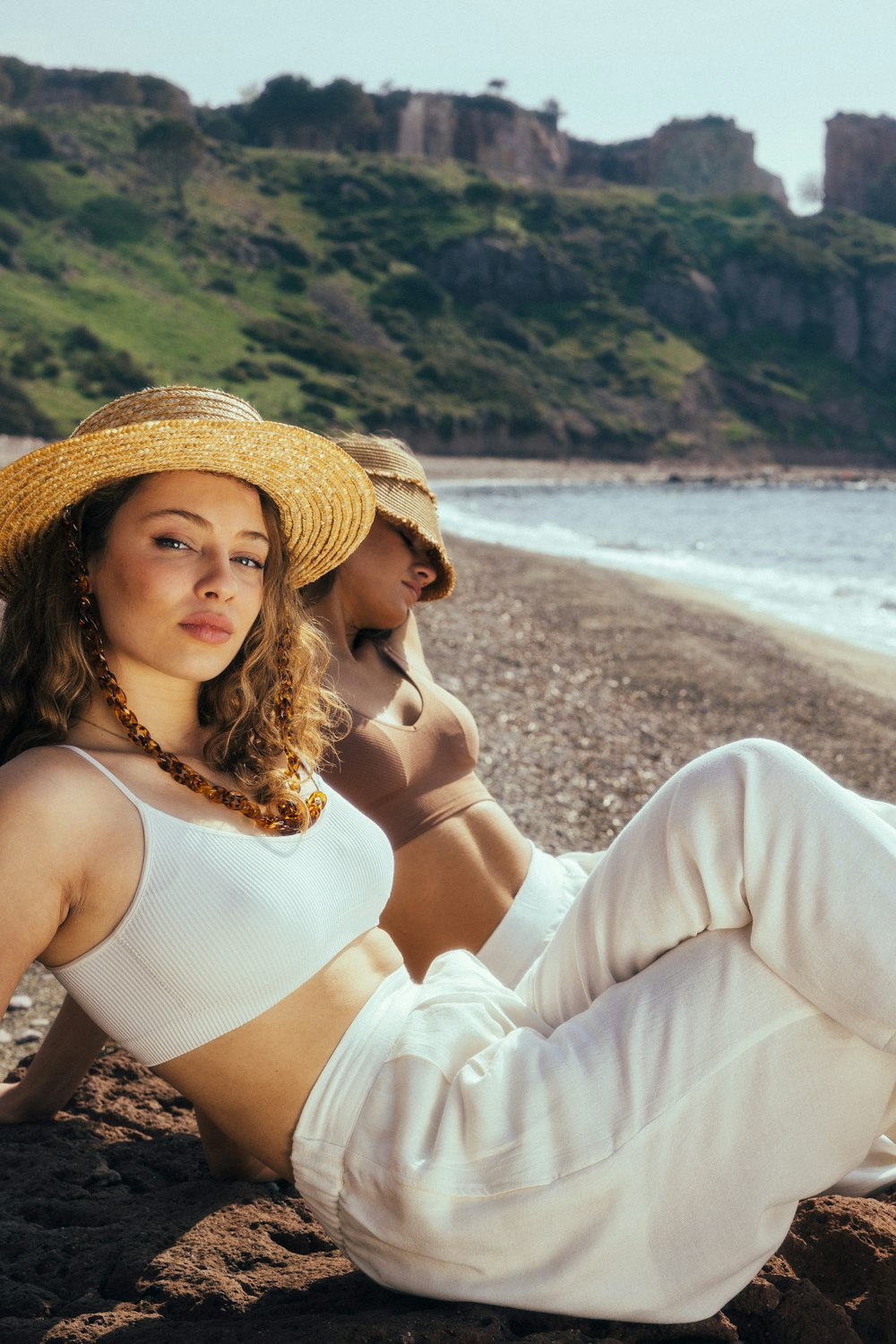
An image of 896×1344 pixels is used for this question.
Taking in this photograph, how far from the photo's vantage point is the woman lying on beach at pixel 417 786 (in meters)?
2.89

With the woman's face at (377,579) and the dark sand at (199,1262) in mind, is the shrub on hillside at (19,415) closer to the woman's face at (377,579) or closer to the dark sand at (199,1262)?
the dark sand at (199,1262)

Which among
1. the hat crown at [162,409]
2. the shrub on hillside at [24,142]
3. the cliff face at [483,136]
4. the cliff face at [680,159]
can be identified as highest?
the cliff face at [680,159]

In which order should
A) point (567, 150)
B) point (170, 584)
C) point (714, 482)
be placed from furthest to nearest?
point (567, 150) → point (714, 482) → point (170, 584)

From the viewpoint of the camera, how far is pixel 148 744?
205 centimetres

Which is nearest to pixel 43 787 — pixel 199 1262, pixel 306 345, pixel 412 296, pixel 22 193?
pixel 199 1262

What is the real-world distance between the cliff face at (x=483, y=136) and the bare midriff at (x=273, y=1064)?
128007 millimetres

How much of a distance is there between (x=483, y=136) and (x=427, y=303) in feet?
192

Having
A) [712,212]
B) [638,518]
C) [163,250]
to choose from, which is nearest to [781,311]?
[712,212]

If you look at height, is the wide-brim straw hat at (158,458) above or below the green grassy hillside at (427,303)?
below

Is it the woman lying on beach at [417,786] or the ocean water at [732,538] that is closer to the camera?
the woman lying on beach at [417,786]

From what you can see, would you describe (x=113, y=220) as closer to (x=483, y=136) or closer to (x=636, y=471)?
(x=636, y=471)

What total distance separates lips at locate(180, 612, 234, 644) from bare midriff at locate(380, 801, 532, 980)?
3.29ft

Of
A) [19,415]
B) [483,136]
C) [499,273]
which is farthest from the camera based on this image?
[483,136]

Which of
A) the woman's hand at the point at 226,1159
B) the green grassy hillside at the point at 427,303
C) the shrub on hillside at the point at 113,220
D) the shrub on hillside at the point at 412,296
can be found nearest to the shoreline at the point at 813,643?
the woman's hand at the point at 226,1159
